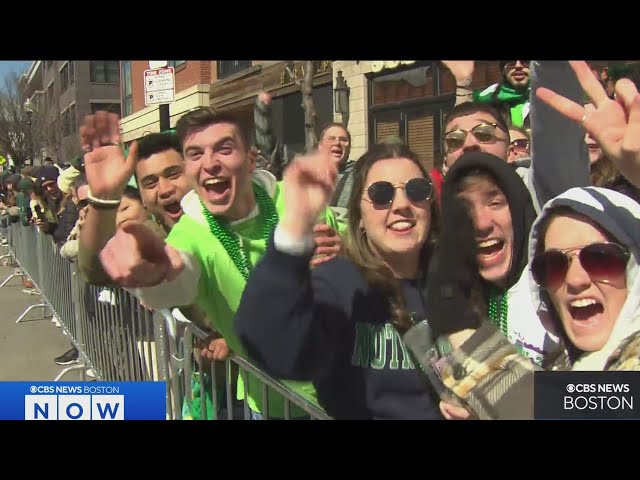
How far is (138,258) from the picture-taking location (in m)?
2.50

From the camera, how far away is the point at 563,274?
2396 mm

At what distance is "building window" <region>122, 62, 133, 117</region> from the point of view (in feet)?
8.59

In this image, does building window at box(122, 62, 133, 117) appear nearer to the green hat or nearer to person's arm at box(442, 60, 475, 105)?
person's arm at box(442, 60, 475, 105)

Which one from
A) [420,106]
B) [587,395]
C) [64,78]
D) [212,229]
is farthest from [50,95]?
[587,395]

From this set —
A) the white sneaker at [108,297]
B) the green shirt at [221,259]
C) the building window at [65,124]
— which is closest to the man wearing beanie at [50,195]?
the building window at [65,124]

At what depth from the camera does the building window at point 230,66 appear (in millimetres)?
2557

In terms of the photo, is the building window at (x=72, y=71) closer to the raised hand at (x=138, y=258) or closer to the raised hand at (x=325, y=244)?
the raised hand at (x=138, y=258)

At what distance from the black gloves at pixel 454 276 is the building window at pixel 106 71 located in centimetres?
145

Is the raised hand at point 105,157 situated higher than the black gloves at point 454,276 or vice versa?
the raised hand at point 105,157

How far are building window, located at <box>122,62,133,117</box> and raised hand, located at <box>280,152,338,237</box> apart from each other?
0.75m

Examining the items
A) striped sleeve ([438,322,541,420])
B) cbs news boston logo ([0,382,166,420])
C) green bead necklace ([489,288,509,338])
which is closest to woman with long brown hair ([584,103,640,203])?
green bead necklace ([489,288,509,338])

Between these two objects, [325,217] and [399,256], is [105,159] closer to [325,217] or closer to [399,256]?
[325,217]

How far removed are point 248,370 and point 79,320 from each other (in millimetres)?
1953

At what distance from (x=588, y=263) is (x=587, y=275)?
4 cm
